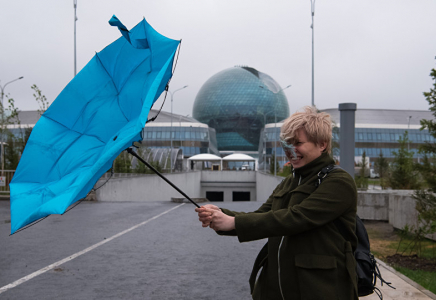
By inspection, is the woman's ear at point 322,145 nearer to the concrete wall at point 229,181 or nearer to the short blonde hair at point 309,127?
the short blonde hair at point 309,127

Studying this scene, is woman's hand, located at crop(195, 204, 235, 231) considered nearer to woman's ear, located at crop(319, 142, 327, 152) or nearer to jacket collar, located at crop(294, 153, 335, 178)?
jacket collar, located at crop(294, 153, 335, 178)

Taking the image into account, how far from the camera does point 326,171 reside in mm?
2469

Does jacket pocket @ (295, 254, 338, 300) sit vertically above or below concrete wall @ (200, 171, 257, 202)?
above

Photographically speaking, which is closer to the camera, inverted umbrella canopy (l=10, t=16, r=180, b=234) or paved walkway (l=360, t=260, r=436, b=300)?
inverted umbrella canopy (l=10, t=16, r=180, b=234)

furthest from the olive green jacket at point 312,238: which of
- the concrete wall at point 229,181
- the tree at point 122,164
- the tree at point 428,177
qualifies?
the concrete wall at point 229,181

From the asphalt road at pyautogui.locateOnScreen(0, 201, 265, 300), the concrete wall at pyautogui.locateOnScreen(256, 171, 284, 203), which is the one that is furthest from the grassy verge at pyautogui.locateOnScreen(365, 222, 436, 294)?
the concrete wall at pyautogui.locateOnScreen(256, 171, 284, 203)

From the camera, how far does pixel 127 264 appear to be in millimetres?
7023

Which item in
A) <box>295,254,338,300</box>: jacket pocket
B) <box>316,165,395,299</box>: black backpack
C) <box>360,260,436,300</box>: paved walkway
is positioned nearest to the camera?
<box>295,254,338,300</box>: jacket pocket

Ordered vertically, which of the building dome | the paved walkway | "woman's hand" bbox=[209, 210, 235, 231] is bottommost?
the paved walkway

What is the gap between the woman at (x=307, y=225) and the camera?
2.35 m

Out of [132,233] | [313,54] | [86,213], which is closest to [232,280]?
[132,233]

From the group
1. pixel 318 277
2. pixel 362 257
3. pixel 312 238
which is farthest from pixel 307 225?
pixel 362 257

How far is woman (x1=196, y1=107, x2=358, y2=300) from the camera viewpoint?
2.35 metres

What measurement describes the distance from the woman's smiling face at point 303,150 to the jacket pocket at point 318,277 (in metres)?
0.46
